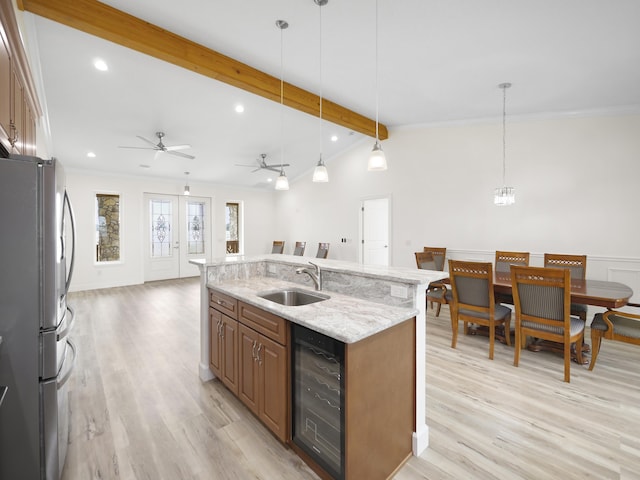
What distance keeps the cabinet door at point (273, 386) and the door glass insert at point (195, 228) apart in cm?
689

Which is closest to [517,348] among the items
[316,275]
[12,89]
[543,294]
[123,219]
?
[543,294]

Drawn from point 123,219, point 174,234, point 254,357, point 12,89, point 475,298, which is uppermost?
point 12,89

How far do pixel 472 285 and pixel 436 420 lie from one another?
5.02ft

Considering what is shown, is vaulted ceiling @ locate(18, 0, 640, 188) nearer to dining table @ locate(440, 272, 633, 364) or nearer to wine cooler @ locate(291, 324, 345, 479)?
dining table @ locate(440, 272, 633, 364)

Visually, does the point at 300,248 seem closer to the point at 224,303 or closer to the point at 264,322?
the point at 224,303

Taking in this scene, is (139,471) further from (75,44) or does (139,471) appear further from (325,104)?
(325,104)

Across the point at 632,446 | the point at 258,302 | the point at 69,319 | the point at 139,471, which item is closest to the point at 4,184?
the point at 69,319

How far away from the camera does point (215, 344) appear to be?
255cm

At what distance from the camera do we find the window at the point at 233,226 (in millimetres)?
8758

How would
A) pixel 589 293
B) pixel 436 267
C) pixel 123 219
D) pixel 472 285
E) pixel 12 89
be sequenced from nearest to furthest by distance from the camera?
pixel 12 89, pixel 589 293, pixel 472 285, pixel 436 267, pixel 123 219

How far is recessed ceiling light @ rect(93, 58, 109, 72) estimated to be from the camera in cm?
335

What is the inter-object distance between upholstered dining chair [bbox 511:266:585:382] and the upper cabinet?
12.7ft

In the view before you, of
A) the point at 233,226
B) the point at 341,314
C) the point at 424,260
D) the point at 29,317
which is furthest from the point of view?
the point at 233,226

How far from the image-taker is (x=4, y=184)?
1.34 m
